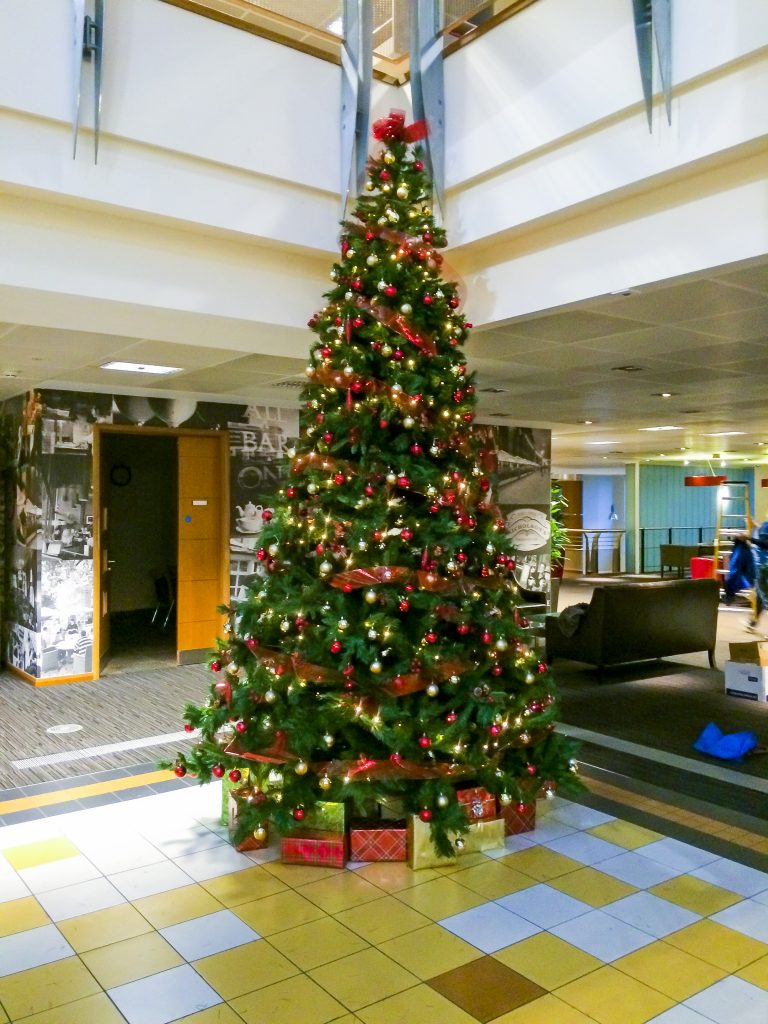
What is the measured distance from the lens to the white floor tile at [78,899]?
3.12m

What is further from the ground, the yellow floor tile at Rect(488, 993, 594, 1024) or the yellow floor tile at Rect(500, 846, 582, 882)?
the yellow floor tile at Rect(488, 993, 594, 1024)

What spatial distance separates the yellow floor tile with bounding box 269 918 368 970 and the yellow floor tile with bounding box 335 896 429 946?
42 millimetres

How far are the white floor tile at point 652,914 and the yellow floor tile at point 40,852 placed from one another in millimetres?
2339

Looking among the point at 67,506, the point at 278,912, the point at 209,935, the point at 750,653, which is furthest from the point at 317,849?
the point at 750,653

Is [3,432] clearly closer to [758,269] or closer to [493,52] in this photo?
[493,52]

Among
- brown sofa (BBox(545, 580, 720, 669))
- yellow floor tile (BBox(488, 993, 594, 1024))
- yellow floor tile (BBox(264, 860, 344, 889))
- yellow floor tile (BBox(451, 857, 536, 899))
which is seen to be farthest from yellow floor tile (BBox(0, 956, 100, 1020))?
brown sofa (BBox(545, 580, 720, 669))

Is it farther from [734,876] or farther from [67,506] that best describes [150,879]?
[67,506]

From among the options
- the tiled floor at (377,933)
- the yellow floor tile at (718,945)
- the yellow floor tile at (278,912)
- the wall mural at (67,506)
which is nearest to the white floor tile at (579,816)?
the tiled floor at (377,933)

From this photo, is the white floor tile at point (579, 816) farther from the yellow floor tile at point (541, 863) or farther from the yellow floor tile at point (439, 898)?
the yellow floor tile at point (439, 898)

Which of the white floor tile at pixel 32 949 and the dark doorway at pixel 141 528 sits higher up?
the dark doorway at pixel 141 528

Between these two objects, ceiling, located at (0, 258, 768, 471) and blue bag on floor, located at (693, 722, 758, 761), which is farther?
blue bag on floor, located at (693, 722, 758, 761)

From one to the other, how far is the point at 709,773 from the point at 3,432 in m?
6.66

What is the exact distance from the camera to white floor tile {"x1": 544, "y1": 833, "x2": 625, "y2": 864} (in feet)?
11.7

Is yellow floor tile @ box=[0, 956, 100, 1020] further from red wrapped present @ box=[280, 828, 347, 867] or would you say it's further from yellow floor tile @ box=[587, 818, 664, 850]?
yellow floor tile @ box=[587, 818, 664, 850]
